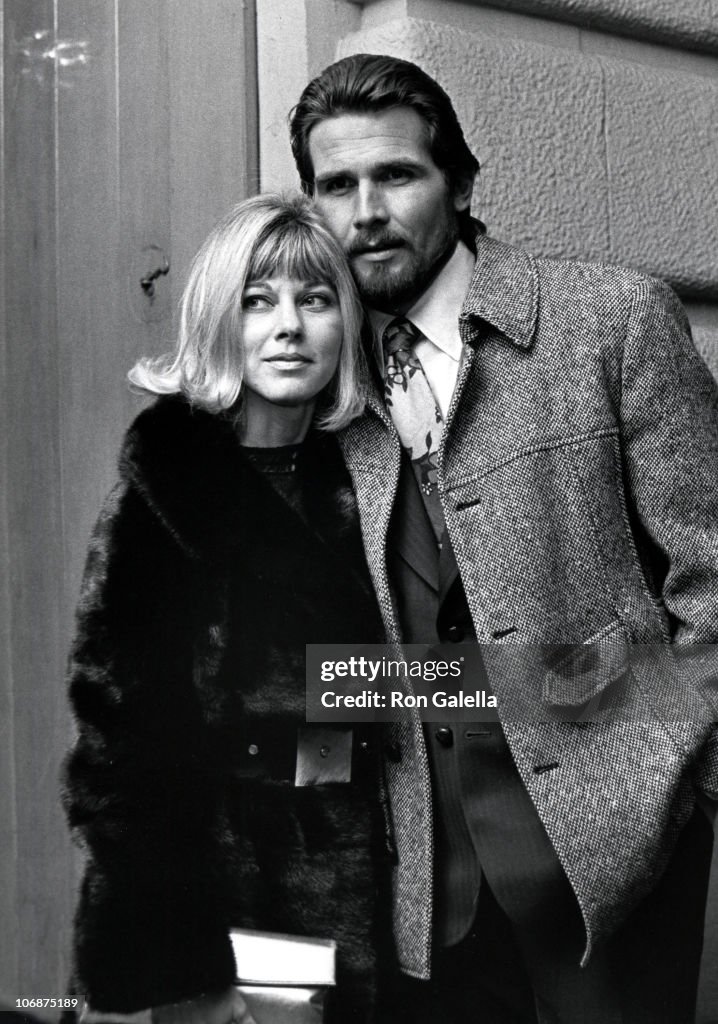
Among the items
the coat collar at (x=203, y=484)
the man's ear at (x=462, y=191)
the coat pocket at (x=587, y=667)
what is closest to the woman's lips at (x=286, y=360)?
the coat collar at (x=203, y=484)

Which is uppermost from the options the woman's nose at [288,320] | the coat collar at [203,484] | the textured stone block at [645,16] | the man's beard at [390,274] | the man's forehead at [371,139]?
the textured stone block at [645,16]

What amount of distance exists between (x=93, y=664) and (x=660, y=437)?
1.00 meters

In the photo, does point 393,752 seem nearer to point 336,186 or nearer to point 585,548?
point 585,548

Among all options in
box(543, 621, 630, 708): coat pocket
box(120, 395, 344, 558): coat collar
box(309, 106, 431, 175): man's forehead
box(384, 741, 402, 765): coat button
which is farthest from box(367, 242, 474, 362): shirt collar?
box(384, 741, 402, 765): coat button

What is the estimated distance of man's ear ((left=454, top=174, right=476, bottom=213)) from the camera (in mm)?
2656

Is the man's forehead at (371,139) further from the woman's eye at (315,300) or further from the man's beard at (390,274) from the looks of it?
the woman's eye at (315,300)

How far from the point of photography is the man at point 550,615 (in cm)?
228

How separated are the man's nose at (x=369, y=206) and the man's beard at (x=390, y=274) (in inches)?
0.9

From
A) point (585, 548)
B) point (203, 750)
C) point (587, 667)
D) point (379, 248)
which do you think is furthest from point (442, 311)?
point (203, 750)

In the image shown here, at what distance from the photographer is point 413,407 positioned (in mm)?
2521

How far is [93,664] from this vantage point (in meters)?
2.30

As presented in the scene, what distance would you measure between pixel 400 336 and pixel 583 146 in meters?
1.12

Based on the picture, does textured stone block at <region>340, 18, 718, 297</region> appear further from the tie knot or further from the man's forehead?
the tie knot

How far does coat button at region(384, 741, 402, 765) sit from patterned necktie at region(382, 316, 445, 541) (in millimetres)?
351
